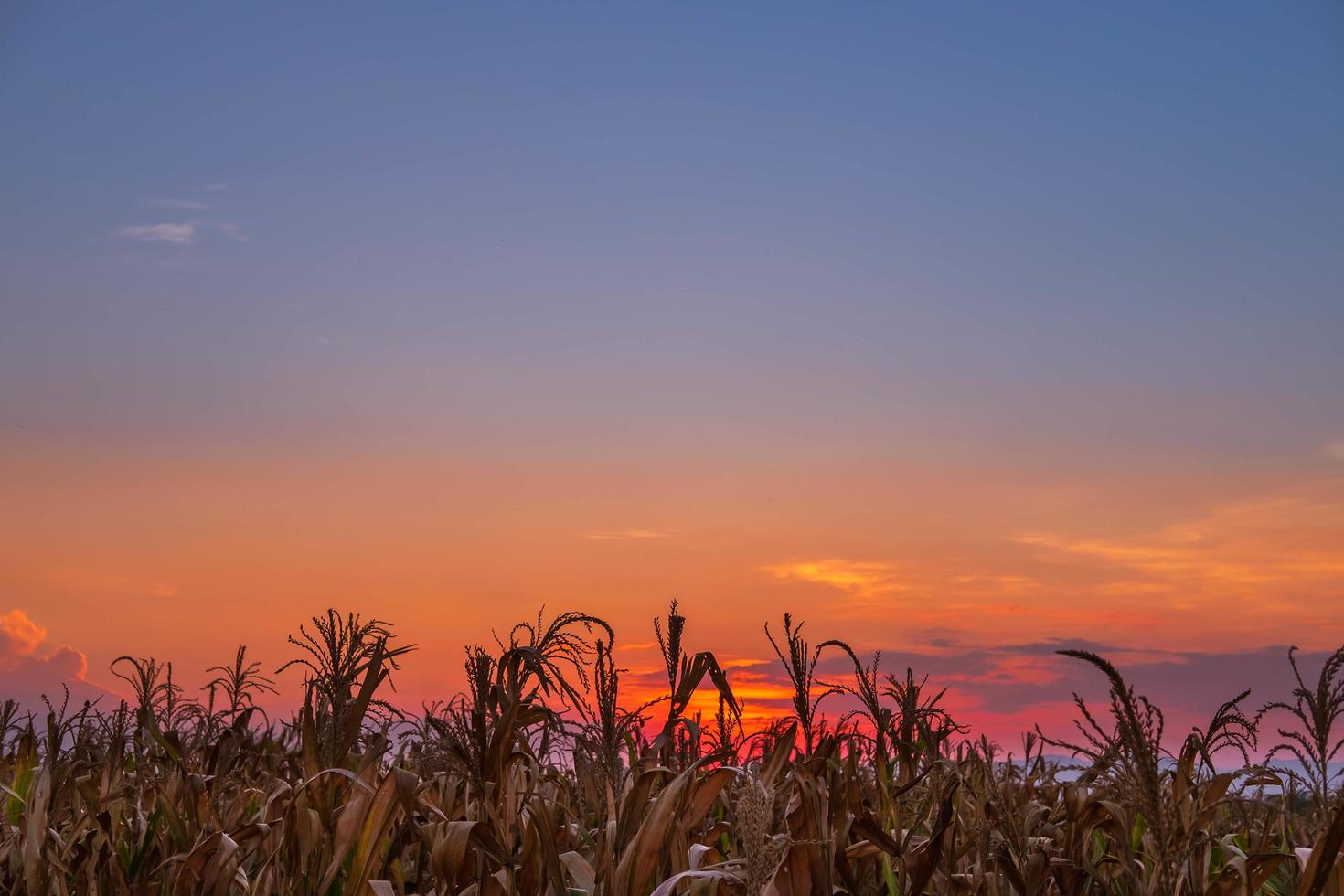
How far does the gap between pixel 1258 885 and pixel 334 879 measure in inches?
163

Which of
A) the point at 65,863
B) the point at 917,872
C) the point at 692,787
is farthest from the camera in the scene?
the point at 65,863

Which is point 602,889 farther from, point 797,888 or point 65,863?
point 65,863

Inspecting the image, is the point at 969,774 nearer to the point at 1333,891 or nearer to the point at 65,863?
the point at 1333,891

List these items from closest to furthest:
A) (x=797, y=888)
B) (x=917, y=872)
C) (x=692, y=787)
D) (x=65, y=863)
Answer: (x=797, y=888)
(x=917, y=872)
(x=692, y=787)
(x=65, y=863)

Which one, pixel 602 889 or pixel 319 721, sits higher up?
pixel 319 721

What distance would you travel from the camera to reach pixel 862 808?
531 centimetres

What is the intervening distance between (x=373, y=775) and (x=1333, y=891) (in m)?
4.46

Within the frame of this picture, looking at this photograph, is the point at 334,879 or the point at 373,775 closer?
the point at 334,879

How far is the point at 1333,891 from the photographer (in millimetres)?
4629

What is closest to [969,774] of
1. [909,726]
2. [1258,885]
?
[909,726]

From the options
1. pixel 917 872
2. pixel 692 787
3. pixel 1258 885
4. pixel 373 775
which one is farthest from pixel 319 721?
pixel 1258 885

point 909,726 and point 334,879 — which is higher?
point 909,726

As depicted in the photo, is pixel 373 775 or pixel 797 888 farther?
pixel 373 775

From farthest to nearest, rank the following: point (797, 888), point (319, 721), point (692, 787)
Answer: point (319, 721) < point (692, 787) < point (797, 888)
